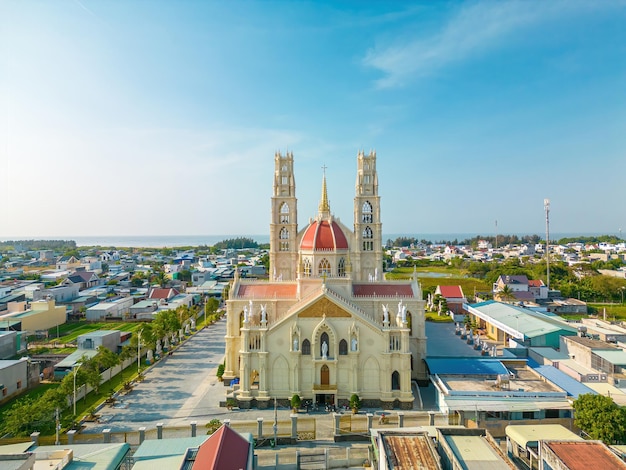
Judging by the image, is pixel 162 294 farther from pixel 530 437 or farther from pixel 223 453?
pixel 530 437

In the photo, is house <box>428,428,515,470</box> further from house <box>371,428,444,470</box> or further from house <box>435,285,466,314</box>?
house <box>435,285,466,314</box>

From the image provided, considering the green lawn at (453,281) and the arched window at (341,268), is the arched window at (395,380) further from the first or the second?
the green lawn at (453,281)

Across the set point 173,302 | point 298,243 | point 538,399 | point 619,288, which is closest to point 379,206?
point 298,243

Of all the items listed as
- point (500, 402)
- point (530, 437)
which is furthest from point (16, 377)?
point (530, 437)

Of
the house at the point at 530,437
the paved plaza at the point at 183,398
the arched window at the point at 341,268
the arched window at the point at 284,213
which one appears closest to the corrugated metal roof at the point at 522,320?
the paved plaza at the point at 183,398

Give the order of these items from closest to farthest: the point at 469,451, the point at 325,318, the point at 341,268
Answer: the point at 469,451 → the point at 325,318 → the point at 341,268
